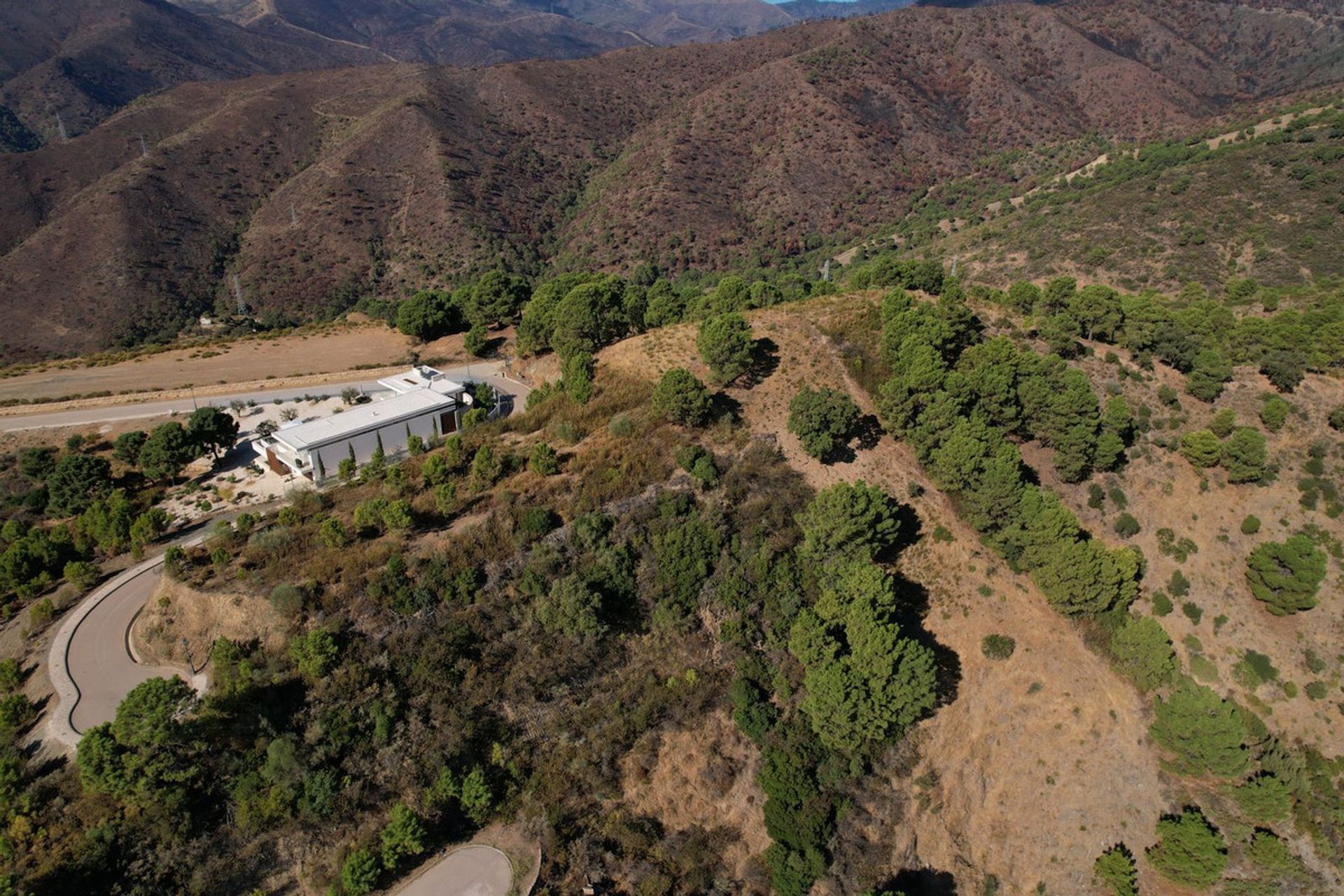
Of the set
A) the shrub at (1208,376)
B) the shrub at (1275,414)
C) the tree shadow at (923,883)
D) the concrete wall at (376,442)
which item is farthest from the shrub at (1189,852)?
the concrete wall at (376,442)

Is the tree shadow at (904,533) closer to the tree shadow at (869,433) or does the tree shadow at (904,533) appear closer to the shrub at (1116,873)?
the tree shadow at (869,433)

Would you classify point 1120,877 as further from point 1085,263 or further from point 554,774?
point 1085,263

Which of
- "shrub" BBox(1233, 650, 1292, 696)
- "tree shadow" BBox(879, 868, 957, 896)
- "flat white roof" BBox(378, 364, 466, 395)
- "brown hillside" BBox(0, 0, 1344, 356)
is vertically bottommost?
"tree shadow" BBox(879, 868, 957, 896)

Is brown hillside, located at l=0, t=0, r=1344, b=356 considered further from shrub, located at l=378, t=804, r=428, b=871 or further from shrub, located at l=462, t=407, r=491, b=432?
shrub, located at l=378, t=804, r=428, b=871

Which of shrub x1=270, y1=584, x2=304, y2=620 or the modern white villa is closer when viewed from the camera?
shrub x1=270, y1=584, x2=304, y2=620

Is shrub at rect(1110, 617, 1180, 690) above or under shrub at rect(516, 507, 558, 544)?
under

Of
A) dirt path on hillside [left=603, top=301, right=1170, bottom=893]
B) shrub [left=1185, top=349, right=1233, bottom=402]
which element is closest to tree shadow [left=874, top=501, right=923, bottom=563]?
dirt path on hillside [left=603, top=301, right=1170, bottom=893]

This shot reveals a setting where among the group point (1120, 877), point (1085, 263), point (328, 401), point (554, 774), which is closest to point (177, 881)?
point (554, 774)
